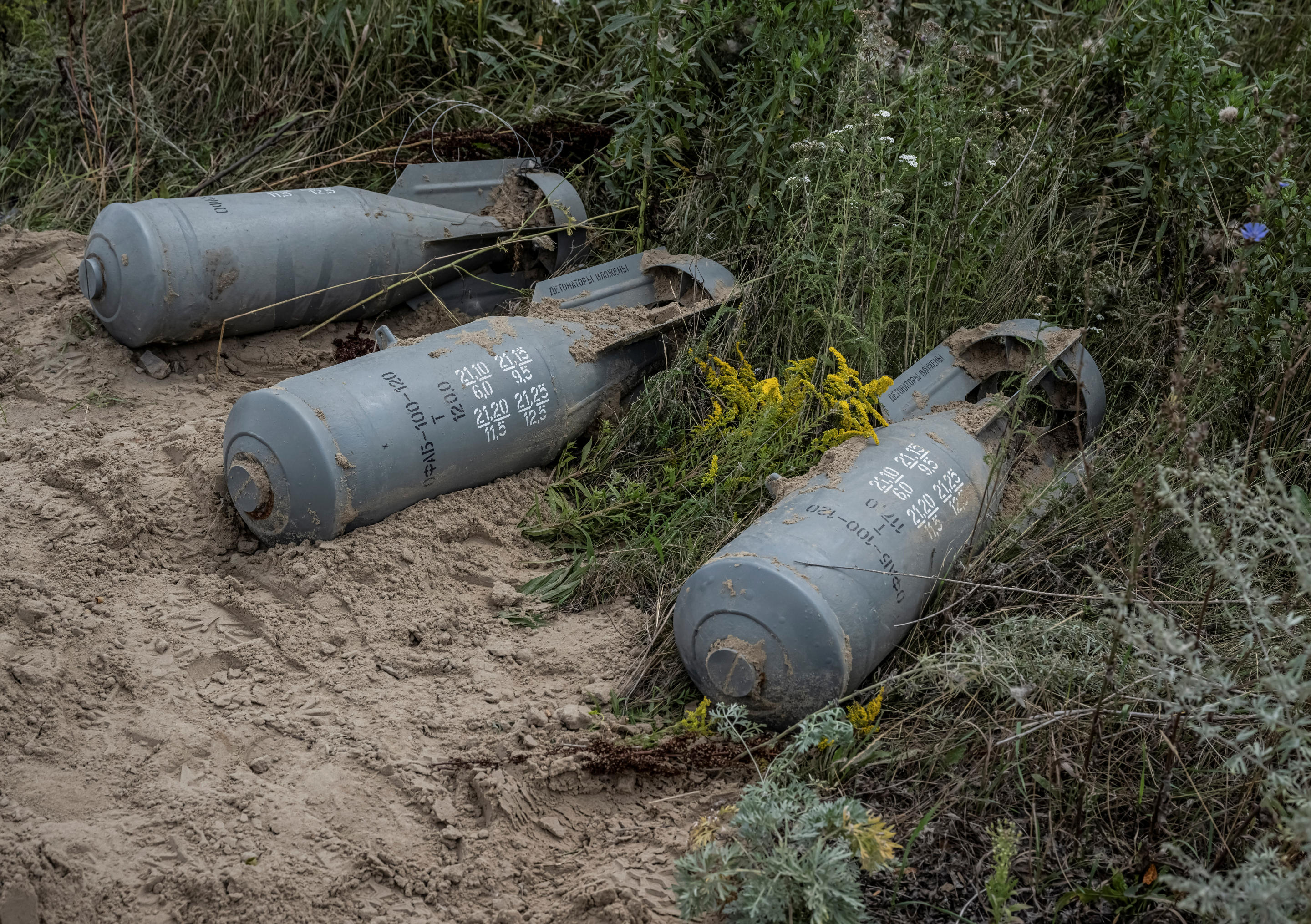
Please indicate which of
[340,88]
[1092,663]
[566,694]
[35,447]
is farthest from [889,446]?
[340,88]

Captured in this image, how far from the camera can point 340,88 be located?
4.94m

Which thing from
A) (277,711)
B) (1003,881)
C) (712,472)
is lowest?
(277,711)

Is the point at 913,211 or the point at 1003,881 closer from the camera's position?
the point at 1003,881

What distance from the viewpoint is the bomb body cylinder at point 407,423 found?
10.00ft

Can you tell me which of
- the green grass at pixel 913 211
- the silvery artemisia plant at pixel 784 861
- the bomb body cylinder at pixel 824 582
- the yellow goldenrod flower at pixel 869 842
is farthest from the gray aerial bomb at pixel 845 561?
the yellow goldenrod flower at pixel 869 842

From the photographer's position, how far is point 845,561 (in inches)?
105

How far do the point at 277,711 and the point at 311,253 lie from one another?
1.94m

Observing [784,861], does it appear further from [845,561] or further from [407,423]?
[407,423]

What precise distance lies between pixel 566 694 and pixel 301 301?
210 cm

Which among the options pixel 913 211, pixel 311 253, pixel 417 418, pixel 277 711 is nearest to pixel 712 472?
pixel 417 418

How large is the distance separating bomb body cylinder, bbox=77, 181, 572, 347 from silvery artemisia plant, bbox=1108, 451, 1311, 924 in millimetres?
3000

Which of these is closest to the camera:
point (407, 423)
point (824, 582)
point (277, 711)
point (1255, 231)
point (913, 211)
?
point (824, 582)

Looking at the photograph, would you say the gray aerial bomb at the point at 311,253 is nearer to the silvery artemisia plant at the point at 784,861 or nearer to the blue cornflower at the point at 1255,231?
the blue cornflower at the point at 1255,231

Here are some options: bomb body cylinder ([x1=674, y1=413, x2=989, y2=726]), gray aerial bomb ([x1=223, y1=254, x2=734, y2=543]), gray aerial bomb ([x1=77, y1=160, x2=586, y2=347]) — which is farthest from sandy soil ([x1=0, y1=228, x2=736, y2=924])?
gray aerial bomb ([x1=77, y1=160, x2=586, y2=347])
